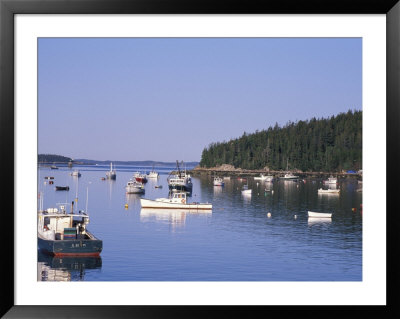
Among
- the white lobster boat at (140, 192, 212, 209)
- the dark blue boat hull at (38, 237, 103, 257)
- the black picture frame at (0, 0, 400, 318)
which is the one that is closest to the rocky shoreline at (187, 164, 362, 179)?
the white lobster boat at (140, 192, 212, 209)

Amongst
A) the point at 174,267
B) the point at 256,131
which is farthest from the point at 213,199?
the point at 256,131

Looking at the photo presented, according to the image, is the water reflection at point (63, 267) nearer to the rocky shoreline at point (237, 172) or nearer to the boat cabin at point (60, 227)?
the boat cabin at point (60, 227)

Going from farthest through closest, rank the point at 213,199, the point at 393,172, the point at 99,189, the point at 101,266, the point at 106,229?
Result: the point at 99,189 → the point at 213,199 → the point at 106,229 → the point at 101,266 → the point at 393,172

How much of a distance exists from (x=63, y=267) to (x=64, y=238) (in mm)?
978

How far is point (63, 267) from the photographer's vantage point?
16.2 meters

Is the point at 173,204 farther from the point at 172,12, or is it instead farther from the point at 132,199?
the point at 172,12

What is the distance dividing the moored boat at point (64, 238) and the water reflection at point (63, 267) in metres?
0.17

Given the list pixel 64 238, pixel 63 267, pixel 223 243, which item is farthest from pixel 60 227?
pixel 223 243

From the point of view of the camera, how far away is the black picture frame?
4.40 meters

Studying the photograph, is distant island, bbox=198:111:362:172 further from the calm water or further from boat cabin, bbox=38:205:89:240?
boat cabin, bbox=38:205:89:240

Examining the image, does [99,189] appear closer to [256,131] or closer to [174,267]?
[256,131]

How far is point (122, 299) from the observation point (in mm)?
4543

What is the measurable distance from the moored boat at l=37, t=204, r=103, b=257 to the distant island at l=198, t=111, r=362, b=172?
51.6 meters

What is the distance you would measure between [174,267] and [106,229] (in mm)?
10300
